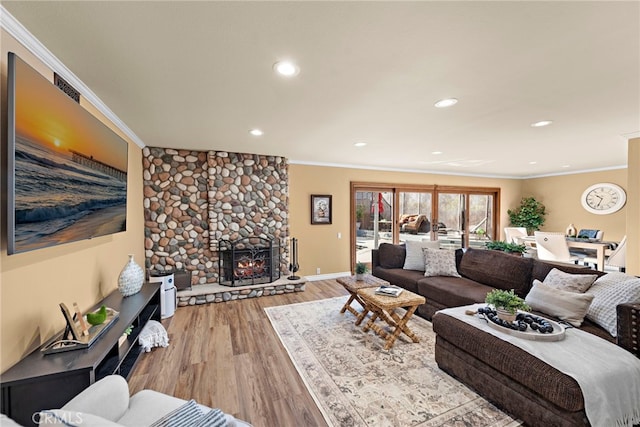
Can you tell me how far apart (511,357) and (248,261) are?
3.84 m

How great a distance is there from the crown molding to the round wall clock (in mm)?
9833

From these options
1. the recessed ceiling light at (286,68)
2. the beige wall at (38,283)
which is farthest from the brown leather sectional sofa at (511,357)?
the beige wall at (38,283)

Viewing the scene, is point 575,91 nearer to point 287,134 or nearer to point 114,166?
point 287,134

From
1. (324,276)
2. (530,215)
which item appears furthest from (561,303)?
(530,215)

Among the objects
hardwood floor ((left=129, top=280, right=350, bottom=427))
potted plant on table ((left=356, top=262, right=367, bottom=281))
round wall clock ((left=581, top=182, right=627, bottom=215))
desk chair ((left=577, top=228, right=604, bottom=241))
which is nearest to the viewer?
hardwood floor ((left=129, top=280, right=350, bottom=427))

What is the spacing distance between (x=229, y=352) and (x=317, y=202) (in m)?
3.39

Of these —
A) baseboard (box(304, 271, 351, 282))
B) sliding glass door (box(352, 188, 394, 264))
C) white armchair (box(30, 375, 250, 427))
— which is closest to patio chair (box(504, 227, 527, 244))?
sliding glass door (box(352, 188, 394, 264))

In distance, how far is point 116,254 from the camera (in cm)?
295

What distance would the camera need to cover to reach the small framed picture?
5.47 meters

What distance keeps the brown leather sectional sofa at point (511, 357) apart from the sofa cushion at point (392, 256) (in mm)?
1036

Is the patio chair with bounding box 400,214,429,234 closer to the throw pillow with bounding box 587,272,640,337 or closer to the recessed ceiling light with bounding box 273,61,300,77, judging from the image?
the throw pillow with bounding box 587,272,640,337

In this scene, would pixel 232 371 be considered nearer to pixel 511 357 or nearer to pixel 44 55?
pixel 511 357

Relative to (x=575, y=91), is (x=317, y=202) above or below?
below

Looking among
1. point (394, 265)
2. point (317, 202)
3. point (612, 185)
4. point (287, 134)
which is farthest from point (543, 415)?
point (612, 185)
